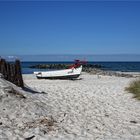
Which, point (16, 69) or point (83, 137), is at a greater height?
point (16, 69)

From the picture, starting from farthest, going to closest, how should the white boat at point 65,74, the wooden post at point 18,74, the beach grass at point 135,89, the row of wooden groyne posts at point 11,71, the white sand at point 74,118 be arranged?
the white boat at point 65,74
the beach grass at point 135,89
the wooden post at point 18,74
the row of wooden groyne posts at point 11,71
the white sand at point 74,118

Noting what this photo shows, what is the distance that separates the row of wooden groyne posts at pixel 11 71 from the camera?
12992 millimetres

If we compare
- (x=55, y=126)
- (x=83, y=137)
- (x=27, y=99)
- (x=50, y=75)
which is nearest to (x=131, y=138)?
(x=83, y=137)

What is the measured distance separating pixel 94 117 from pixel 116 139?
7.38ft

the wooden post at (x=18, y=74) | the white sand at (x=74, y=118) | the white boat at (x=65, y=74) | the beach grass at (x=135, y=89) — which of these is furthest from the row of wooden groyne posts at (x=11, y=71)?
the white boat at (x=65, y=74)

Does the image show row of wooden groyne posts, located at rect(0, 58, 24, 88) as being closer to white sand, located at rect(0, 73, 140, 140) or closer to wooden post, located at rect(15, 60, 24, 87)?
wooden post, located at rect(15, 60, 24, 87)

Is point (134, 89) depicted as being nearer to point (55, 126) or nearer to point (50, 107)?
point (50, 107)

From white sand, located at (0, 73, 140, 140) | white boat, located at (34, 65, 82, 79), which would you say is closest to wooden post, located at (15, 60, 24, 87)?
white sand, located at (0, 73, 140, 140)

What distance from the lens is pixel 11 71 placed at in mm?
13344

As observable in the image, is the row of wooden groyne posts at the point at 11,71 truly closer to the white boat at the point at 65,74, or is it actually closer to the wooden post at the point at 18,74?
the wooden post at the point at 18,74

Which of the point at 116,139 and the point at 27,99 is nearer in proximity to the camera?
the point at 116,139

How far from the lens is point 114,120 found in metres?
9.73

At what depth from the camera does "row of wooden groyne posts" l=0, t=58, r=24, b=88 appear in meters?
13.0

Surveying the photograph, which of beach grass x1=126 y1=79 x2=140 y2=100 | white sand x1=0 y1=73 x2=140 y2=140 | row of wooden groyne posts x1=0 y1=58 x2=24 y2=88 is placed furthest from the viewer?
beach grass x1=126 y1=79 x2=140 y2=100
